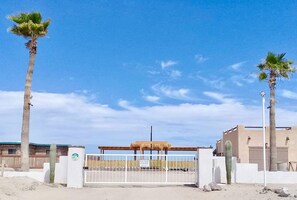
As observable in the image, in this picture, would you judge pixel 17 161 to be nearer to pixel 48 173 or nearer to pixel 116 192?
pixel 48 173

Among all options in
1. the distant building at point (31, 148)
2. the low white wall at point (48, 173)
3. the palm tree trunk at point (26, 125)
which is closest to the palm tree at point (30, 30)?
the palm tree trunk at point (26, 125)

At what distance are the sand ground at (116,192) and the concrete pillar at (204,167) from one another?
0.60 m

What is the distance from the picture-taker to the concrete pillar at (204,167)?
77.2ft

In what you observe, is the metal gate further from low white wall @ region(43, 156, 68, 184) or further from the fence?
the fence

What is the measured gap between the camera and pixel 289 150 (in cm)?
4144

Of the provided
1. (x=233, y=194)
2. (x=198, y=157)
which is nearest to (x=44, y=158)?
(x=198, y=157)

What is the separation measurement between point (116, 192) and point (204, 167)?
5030 mm

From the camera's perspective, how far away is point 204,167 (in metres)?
23.7

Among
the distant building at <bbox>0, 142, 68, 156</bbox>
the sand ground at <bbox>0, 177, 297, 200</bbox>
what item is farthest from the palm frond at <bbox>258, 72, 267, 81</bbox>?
the distant building at <bbox>0, 142, 68, 156</bbox>

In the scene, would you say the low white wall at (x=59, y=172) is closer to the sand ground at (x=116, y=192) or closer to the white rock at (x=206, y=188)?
the sand ground at (x=116, y=192)

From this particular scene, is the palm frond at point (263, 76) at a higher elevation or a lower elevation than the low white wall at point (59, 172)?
higher

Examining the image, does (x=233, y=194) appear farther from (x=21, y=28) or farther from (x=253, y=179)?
(x=21, y=28)

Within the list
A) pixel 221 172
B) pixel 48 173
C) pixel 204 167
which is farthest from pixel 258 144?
pixel 48 173

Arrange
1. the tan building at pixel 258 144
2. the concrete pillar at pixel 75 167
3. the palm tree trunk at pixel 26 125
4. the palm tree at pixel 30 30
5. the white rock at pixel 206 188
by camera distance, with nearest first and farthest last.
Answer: the white rock at pixel 206 188 < the concrete pillar at pixel 75 167 < the palm tree trunk at pixel 26 125 < the palm tree at pixel 30 30 < the tan building at pixel 258 144
